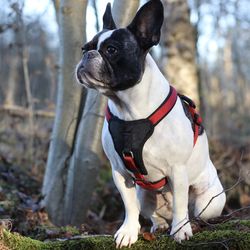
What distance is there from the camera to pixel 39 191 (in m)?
6.91

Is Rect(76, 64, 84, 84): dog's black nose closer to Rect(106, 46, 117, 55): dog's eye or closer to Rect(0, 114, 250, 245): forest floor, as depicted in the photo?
Rect(106, 46, 117, 55): dog's eye

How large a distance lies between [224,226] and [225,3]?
1492 cm

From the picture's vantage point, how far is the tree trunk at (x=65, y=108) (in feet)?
19.0

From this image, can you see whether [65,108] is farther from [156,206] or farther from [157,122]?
[157,122]

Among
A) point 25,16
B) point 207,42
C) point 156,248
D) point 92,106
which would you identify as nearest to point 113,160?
point 156,248

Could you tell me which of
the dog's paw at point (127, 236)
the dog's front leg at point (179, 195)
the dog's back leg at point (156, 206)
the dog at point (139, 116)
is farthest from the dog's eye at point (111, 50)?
the dog's back leg at point (156, 206)

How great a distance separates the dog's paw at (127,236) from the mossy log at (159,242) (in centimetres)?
4

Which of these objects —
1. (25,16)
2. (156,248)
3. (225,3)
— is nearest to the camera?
(156,248)

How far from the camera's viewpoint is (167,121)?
3.76m

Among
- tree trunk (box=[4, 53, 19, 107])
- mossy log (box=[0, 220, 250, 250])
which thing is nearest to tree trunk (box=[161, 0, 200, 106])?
tree trunk (box=[4, 53, 19, 107])

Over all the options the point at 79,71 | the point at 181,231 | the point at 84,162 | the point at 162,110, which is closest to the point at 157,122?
the point at 162,110

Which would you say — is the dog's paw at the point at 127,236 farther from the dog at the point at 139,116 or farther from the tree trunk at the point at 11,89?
the tree trunk at the point at 11,89

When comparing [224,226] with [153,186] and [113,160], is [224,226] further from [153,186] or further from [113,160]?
[113,160]

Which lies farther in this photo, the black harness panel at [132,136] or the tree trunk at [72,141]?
the tree trunk at [72,141]
